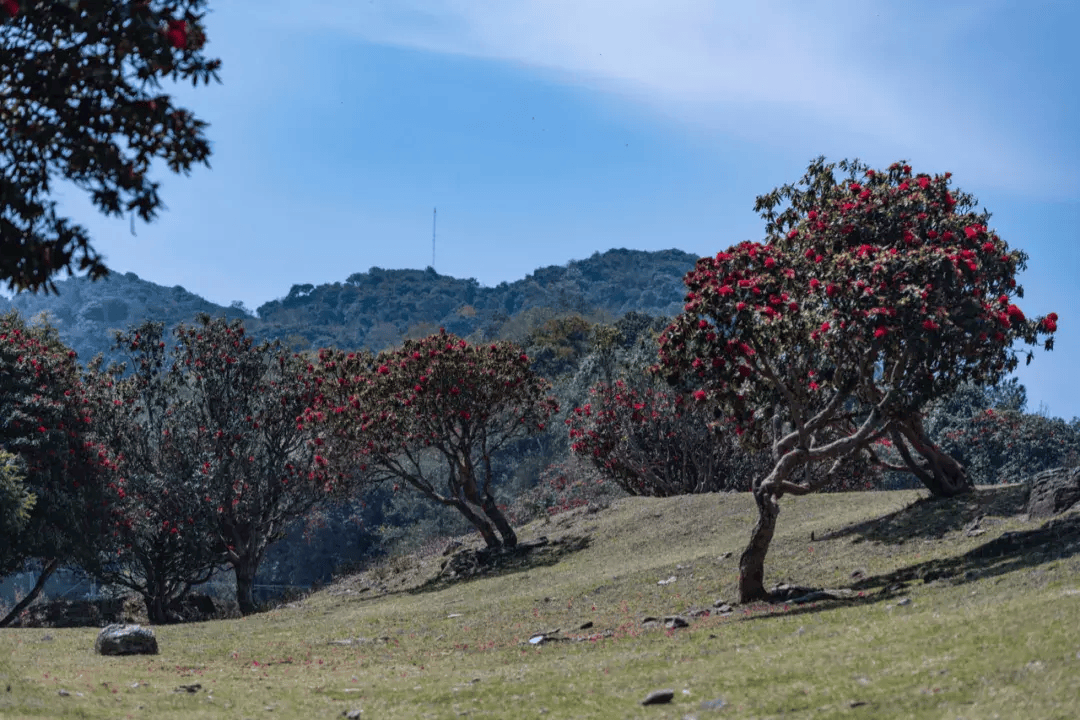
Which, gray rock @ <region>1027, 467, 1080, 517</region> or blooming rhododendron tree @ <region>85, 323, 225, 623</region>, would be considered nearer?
gray rock @ <region>1027, 467, 1080, 517</region>

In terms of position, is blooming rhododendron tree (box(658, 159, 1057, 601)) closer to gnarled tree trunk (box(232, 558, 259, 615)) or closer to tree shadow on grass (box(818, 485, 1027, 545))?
tree shadow on grass (box(818, 485, 1027, 545))

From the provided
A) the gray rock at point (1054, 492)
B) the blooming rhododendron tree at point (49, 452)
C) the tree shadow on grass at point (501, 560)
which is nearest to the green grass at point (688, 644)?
the gray rock at point (1054, 492)

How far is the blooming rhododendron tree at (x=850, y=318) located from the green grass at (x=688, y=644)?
298 centimetres

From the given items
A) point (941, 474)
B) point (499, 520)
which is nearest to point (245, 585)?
point (499, 520)

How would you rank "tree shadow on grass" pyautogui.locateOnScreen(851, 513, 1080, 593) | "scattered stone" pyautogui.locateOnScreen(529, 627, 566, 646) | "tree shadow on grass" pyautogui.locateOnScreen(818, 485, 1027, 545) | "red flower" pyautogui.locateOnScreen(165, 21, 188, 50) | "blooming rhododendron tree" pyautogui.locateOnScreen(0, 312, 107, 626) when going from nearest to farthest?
1. "red flower" pyautogui.locateOnScreen(165, 21, 188, 50)
2. "tree shadow on grass" pyautogui.locateOnScreen(851, 513, 1080, 593)
3. "scattered stone" pyautogui.locateOnScreen(529, 627, 566, 646)
4. "tree shadow on grass" pyautogui.locateOnScreen(818, 485, 1027, 545)
5. "blooming rhododendron tree" pyautogui.locateOnScreen(0, 312, 107, 626)

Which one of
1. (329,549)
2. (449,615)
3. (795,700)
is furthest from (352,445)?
(329,549)

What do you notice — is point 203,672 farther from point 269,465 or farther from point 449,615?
point 269,465

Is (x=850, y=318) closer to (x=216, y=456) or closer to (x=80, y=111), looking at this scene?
(x=80, y=111)

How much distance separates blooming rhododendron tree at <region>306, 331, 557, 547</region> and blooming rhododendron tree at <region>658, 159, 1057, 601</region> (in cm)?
1303

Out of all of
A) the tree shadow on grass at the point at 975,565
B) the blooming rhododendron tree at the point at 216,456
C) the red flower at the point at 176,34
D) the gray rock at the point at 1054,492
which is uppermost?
the red flower at the point at 176,34

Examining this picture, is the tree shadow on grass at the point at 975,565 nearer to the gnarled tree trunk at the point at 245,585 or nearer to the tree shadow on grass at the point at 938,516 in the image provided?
the tree shadow on grass at the point at 938,516

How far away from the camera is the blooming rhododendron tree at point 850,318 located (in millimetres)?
17812

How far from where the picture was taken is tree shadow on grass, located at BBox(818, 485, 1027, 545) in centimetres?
2192

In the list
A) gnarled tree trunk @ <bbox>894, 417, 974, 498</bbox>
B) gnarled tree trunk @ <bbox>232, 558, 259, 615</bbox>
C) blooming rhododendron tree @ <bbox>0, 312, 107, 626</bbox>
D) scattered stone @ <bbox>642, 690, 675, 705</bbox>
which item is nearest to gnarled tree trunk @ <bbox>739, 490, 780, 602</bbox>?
gnarled tree trunk @ <bbox>894, 417, 974, 498</bbox>
